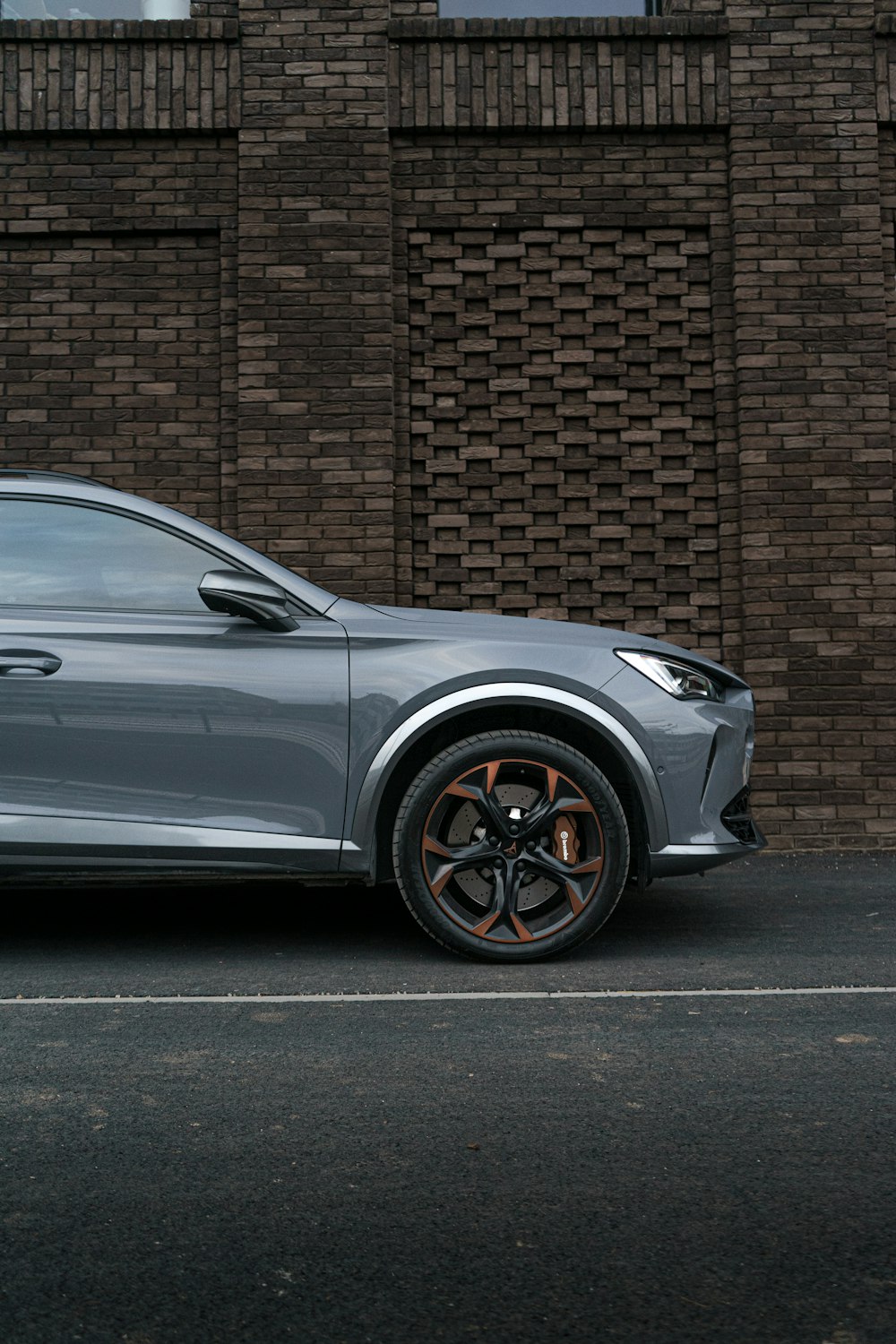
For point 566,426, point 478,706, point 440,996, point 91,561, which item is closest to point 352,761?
point 478,706

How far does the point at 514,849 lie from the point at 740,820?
0.87 m

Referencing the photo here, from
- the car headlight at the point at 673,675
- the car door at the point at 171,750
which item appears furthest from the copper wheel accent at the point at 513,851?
the car headlight at the point at 673,675

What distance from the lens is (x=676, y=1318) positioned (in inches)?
73.7

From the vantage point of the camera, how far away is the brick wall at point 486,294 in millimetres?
8086

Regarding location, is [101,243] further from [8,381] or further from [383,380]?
[383,380]

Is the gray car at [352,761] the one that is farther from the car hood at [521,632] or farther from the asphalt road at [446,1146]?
the asphalt road at [446,1146]

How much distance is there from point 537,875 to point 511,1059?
47.1 inches

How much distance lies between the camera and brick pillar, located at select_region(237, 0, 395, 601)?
804cm

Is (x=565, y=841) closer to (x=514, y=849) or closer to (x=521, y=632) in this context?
(x=514, y=849)

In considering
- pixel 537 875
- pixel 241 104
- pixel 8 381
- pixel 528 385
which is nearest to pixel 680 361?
pixel 528 385

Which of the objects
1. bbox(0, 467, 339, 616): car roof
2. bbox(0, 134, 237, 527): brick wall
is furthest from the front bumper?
bbox(0, 134, 237, 527): brick wall

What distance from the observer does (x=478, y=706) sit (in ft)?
14.5

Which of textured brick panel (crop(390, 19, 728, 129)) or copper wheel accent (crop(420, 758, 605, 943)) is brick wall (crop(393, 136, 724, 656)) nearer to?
textured brick panel (crop(390, 19, 728, 129))

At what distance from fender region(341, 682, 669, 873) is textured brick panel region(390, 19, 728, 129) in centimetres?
528
